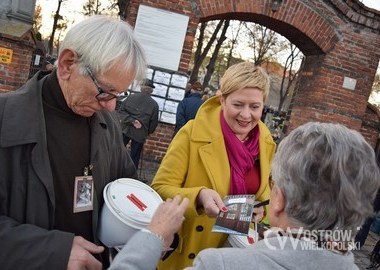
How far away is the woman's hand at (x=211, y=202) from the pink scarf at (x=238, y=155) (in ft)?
0.64

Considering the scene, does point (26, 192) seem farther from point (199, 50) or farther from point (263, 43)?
point (263, 43)

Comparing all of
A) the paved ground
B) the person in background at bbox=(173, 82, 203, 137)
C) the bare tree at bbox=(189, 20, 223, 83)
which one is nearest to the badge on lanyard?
the paved ground

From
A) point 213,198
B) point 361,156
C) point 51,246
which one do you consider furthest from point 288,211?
point 51,246

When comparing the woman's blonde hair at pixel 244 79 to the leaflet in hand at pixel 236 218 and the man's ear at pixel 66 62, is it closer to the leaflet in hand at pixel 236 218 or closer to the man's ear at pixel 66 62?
the leaflet in hand at pixel 236 218

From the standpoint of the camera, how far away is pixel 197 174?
7.78ft

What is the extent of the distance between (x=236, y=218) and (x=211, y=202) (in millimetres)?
164

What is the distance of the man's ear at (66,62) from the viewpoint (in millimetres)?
1748

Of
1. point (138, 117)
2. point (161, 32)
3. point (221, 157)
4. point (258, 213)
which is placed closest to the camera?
point (258, 213)

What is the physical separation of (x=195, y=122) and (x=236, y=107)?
0.82ft

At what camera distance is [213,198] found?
206 centimetres

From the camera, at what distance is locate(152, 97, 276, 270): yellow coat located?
7.43 ft

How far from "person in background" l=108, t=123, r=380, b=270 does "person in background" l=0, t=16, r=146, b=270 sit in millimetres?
417

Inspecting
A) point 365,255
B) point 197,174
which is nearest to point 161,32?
point 365,255

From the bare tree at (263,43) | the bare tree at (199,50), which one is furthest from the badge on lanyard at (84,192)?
the bare tree at (263,43)
